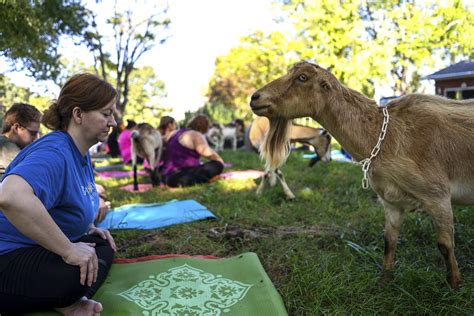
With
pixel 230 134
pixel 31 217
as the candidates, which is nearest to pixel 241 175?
pixel 31 217

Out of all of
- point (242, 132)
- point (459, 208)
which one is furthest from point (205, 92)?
point (459, 208)

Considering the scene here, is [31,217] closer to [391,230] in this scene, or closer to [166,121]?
[391,230]

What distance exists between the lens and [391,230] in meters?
2.91

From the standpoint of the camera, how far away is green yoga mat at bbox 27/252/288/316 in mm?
2354

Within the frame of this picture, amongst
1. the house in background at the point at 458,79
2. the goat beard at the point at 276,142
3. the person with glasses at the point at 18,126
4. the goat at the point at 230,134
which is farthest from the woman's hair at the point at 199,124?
the goat at the point at 230,134

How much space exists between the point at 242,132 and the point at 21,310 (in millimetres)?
17421

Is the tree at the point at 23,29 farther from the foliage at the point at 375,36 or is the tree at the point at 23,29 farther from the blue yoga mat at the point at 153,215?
the foliage at the point at 375,36

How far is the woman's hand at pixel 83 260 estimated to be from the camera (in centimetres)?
194

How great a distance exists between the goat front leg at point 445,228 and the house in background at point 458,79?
3706 millimetres

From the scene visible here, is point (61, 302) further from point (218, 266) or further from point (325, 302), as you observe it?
point (325, 302)

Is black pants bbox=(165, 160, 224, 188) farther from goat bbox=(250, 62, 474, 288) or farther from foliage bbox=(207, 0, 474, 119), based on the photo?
foliage bbox=(207, 0, 474, 119)

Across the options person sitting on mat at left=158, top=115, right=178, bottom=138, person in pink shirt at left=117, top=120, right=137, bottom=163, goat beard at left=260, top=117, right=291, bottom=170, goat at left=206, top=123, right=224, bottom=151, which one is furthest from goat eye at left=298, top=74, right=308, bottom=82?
goat at left=206, top=123, right=224, bottom=151

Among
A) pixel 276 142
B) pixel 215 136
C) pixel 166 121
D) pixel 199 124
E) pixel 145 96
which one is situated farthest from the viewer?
pixel 145 96

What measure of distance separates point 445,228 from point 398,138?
26.3 inches
